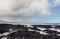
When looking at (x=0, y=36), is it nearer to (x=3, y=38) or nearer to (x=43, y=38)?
(x=3, y=38)

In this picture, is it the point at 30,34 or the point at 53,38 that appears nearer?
the point at 53,38

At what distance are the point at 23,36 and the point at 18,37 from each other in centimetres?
56

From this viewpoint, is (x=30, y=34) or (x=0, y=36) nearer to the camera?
(x=0, y=36)

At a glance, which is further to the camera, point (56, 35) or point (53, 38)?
point (56, 35)

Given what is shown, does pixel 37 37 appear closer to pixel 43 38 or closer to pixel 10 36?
pixel 43 38

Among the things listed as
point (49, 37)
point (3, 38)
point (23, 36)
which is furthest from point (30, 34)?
point (3, 38)

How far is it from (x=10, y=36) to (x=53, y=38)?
12.6 ft

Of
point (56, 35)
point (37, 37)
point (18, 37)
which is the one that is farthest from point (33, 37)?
point (56, 35)

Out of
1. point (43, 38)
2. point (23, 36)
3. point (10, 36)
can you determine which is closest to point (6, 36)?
point (10, 36)

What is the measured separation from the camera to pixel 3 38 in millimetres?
12047

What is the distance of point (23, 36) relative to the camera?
12.9 m

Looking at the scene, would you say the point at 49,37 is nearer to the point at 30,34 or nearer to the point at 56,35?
the point at 56,35

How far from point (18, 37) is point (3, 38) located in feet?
4.46

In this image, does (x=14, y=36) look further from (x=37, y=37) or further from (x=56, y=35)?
(x=56, y=35)
